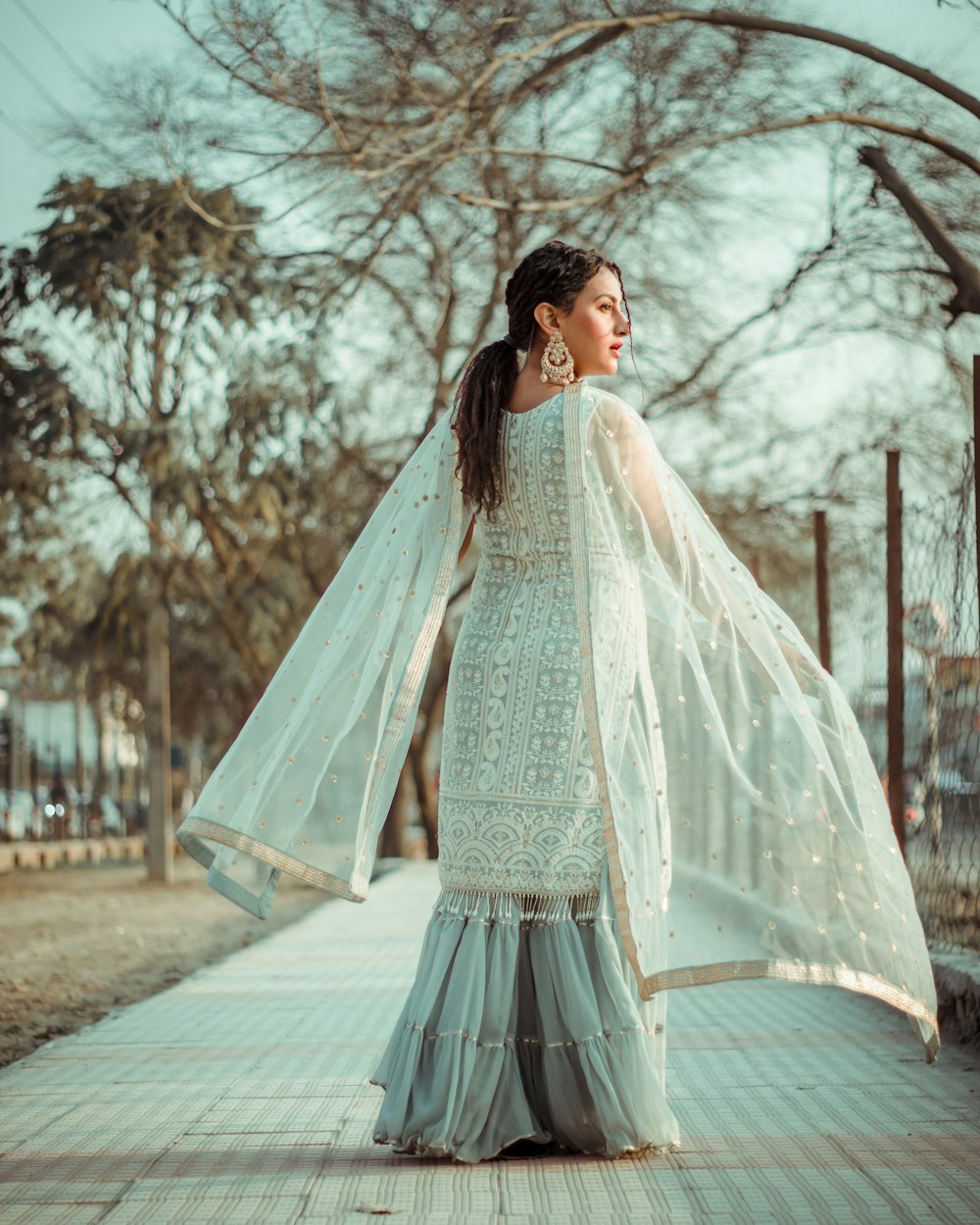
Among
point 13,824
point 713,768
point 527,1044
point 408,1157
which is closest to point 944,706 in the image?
point 713,768

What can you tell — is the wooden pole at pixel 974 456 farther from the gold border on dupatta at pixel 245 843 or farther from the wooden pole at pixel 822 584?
the gold border on dupatta at pixel 245 843

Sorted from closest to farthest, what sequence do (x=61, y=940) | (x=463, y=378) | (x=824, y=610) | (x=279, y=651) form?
(x=463, y=378)
(x=824, y=610)
(x=61, y=940)
(x=279, y=651)

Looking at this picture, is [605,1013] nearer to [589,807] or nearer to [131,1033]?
[589,807]

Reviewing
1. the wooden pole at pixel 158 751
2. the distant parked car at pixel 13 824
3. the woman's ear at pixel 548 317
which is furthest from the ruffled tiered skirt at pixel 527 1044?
the distant parked car at pixel 13 824

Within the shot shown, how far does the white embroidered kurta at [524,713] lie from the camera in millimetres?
3145

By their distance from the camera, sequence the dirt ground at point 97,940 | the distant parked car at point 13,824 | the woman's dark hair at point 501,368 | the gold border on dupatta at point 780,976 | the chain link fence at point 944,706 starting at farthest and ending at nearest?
the distant parked car at point 13,824 < the dirt ground at point 97,940 < the chain link fence at point 944,706 < the woman's dark hair at point 501,368 < the gold border on dupatta at point 780,976

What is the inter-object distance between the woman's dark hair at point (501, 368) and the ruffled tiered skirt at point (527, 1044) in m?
0.89

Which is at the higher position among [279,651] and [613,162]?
[613,162]

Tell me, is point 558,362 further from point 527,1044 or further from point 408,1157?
point 408,1157

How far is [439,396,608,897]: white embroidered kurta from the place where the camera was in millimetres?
3145

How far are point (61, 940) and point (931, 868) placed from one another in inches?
221

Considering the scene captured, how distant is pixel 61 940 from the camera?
9.15 metres

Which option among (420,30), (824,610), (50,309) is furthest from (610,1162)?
(50,309)

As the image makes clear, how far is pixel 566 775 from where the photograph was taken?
3.16 meters
